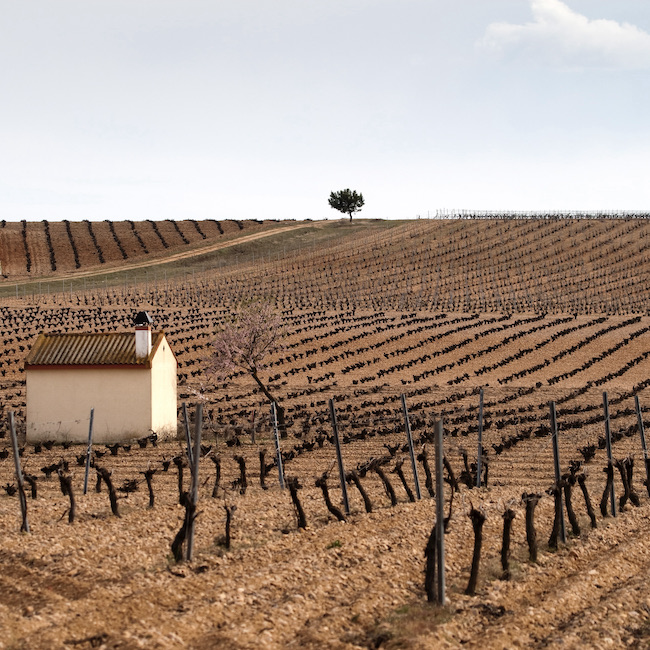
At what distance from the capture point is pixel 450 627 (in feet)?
34.5

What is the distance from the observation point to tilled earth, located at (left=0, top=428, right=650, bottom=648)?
10.1 metres

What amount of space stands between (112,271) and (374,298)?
4172 centimetres

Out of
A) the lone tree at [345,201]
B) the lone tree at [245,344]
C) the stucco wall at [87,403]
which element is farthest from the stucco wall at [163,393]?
the lone tree at [345,201]

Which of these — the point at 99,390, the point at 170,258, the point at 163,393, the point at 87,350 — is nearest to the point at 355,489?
the point at 163,393

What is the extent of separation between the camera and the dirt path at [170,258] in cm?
10550

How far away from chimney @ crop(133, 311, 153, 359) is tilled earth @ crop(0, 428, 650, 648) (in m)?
11.5

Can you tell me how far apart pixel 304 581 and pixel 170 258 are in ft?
354

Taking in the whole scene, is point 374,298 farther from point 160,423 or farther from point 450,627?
point 450,627

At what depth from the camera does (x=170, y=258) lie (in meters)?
117

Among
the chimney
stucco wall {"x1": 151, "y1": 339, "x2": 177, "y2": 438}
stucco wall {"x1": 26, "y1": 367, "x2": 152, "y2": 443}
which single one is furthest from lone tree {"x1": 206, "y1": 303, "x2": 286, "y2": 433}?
stucco wall {"x1": 26, "y1": 367, "x2": 152, "y2": 443}

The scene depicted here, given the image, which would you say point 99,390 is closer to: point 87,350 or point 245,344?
point 87,350

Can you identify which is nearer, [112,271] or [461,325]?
[461,325]

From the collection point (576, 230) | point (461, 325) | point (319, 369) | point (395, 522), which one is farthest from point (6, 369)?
point (576, 230)

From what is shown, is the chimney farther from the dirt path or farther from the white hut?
the dirt path
